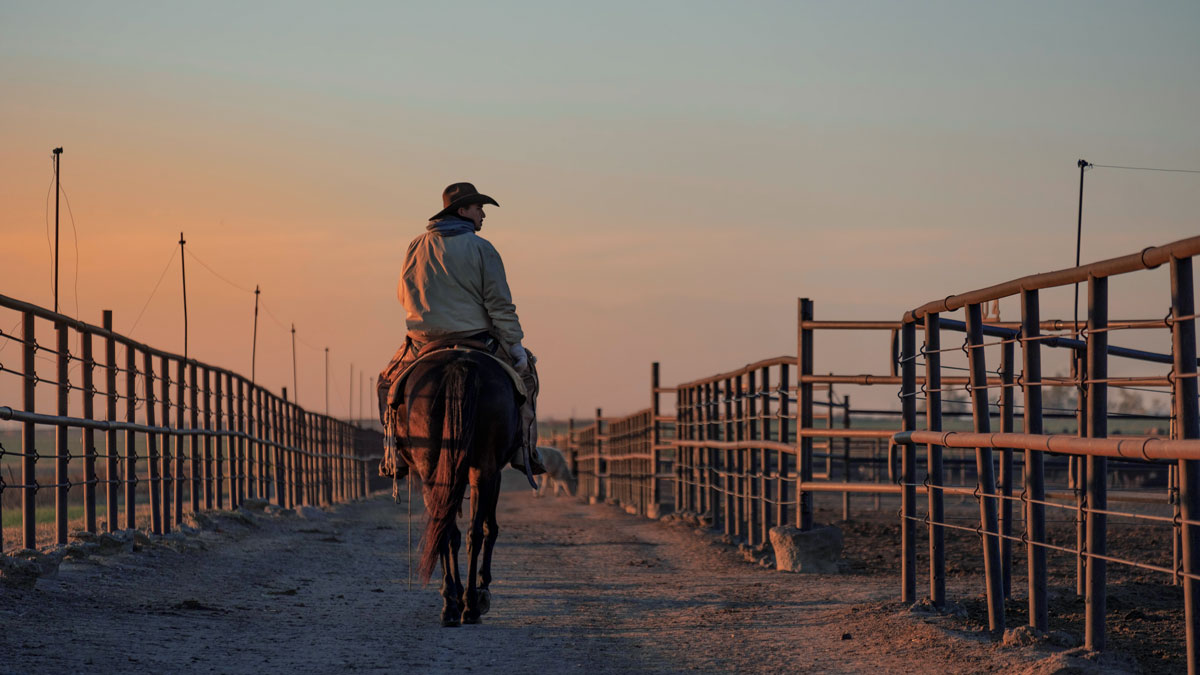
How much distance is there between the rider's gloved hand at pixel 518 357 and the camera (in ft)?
22.2

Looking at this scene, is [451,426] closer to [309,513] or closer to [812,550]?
Result: [812,550]

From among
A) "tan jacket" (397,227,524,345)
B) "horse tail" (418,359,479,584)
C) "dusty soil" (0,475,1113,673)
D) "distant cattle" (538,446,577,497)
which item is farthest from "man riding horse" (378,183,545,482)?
"distant cattle" (538,446,577,497)

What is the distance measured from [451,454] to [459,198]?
1.59m

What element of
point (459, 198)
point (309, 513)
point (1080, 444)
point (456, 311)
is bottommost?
point (309, 513)

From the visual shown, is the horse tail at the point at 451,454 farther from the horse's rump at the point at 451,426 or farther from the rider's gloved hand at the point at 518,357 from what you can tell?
the rider's gloved hand at the point at 518,357

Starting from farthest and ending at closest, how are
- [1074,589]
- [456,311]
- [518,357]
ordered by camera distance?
[1074,589] → [518,357] → [456,311]

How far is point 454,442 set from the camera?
6191 mm

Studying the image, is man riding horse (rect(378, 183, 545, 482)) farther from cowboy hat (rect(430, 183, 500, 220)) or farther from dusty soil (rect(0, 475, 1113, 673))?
dusty soil (rect(0, 475, 1113, 673))

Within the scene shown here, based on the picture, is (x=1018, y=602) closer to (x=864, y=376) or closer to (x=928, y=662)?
(x=928, y=662)

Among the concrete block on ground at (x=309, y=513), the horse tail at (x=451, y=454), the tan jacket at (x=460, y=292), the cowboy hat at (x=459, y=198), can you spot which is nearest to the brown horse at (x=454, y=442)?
the horse tail at (x=451, y=454)

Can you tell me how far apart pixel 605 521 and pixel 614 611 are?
32.6 ft

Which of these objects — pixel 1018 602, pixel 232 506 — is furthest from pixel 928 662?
pixel 232 506

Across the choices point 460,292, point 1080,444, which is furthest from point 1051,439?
point 460,292

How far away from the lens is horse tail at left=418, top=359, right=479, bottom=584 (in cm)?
618
